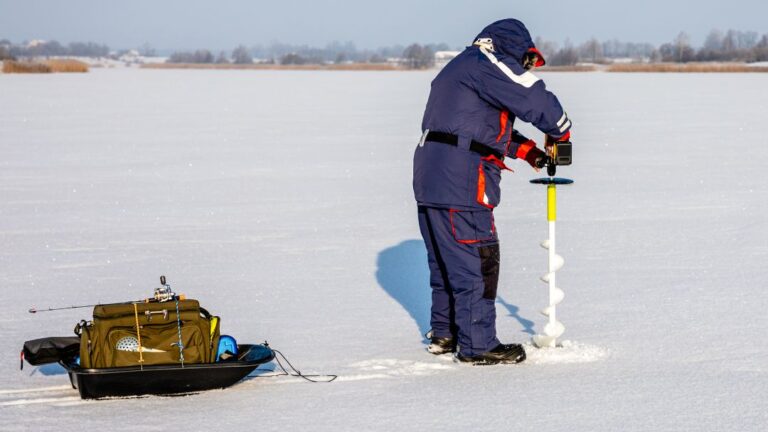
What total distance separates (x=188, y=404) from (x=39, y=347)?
0.71m

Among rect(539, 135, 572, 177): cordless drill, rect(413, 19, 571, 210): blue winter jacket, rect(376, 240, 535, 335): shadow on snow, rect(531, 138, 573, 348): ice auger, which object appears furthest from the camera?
rect(376, 240, 535, 335): shadow on snow

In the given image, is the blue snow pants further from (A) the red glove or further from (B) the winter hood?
(B) the winter hood

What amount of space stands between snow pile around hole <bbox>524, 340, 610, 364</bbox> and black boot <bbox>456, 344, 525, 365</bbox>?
72 mm

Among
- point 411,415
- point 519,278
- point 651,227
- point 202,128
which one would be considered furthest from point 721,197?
point 202,128

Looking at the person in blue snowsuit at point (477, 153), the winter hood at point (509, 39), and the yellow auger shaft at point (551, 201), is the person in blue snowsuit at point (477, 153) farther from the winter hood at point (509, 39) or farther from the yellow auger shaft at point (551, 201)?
the yellow auger shaft at point (551, 201)

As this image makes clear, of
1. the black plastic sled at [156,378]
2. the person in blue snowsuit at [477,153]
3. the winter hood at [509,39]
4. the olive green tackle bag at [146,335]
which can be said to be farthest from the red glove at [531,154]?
the olive green tackle bag at [146,335]

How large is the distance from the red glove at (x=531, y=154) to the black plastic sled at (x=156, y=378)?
62.0 inches

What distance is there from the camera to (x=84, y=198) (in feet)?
35.8

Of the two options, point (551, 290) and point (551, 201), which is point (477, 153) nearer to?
point (551, 201)

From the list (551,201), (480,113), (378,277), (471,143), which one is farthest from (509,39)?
(378,277)

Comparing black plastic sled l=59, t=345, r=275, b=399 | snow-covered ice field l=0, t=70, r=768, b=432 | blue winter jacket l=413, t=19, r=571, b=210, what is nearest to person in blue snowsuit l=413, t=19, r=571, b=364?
blue winter jacket l=413, t=19, r=571, b=210

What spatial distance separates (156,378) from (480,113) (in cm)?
189

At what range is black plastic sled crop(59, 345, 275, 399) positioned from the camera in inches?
175

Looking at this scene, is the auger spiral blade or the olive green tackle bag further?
the auger spiral blade
